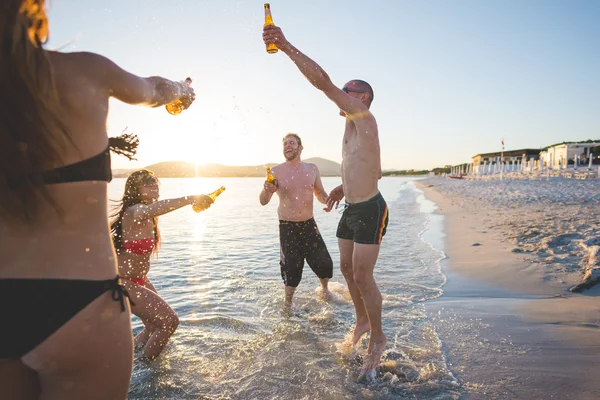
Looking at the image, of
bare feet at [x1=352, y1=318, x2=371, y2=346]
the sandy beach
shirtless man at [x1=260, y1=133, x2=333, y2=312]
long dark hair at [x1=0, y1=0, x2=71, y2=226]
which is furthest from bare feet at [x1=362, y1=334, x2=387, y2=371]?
long dark hair at [x1=0, y1=0, x2=71, y2=226]

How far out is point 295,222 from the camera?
19.4 feet

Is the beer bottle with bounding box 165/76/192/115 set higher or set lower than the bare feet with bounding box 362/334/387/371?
higher

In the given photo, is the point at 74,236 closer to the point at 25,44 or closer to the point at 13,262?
the point at 13,262

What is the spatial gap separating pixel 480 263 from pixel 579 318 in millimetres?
3121

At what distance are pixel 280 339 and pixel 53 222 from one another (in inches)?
151

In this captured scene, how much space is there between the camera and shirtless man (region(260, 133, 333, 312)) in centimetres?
579

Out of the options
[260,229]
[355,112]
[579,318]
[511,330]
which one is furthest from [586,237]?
[260,229]

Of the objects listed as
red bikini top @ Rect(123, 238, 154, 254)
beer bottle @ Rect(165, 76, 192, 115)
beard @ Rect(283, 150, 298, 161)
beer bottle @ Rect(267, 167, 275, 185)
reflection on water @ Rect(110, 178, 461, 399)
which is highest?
beer bottle @ Rect(165, 76, 192, 115)

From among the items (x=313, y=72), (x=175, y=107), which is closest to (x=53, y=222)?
(x=175, y=107)

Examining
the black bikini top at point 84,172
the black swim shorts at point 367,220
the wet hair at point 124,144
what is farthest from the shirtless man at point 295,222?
the black bikini top at point 84,172

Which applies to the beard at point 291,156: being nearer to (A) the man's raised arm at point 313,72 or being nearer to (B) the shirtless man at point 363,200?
(B) the shirtless man at point 363,200

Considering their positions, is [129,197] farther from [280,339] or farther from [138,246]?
[280,339]

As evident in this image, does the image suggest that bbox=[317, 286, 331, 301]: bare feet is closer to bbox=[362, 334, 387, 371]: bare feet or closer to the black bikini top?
bbox=[362, 334, 387, 371]: bare feet

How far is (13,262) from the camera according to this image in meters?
1.17
